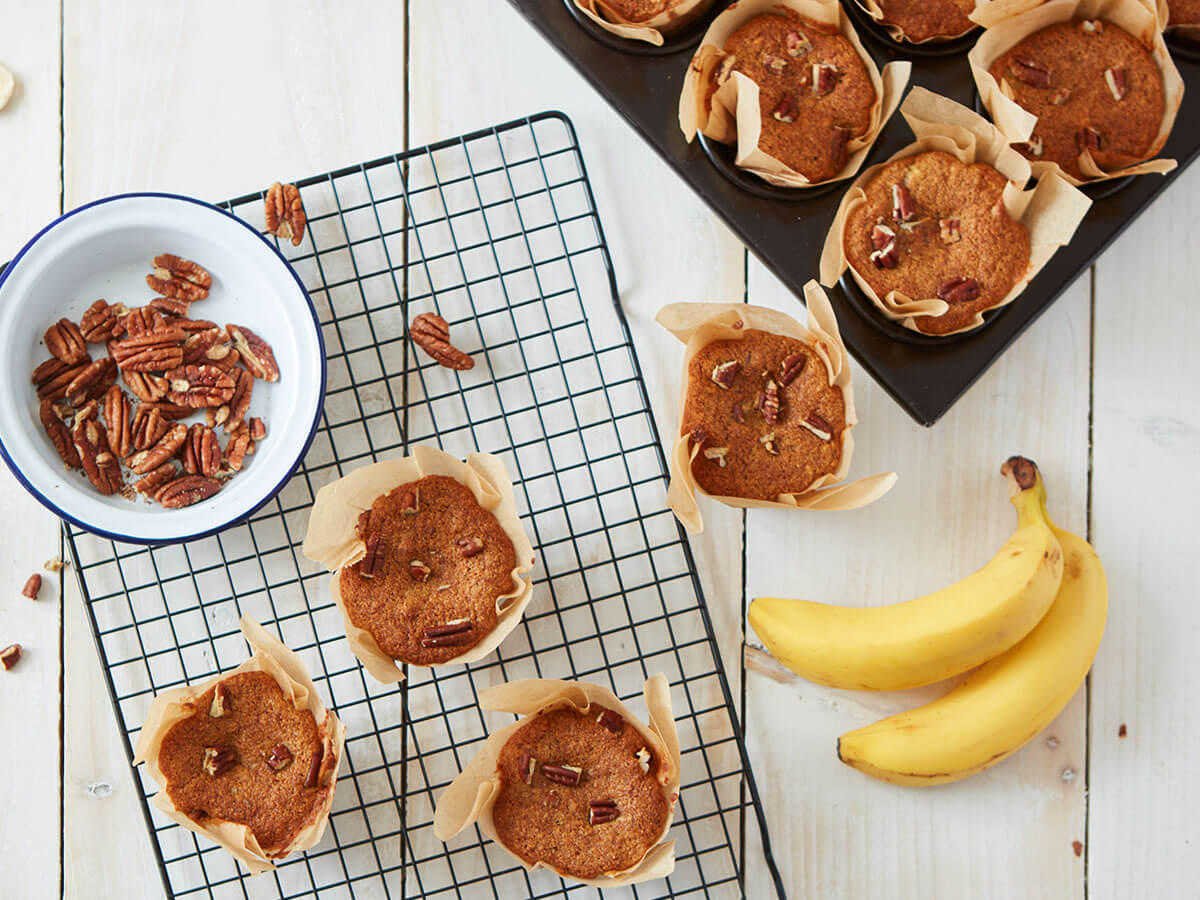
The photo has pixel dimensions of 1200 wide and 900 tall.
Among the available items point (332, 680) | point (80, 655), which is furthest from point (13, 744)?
point (332, 680)

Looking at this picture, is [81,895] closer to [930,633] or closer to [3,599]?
[3,599]

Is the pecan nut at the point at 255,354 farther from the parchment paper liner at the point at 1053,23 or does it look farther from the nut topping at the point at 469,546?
the parchment paper liner at the point at 1053,23

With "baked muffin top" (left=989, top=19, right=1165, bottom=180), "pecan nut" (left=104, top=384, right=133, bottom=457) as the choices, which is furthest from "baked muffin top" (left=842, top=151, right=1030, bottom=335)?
"pecan nut" (left=104, top=384, right=133, bottom=457)

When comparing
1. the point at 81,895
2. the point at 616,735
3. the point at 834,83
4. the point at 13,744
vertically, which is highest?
the point at 834,83

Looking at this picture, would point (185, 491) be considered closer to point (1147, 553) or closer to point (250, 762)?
point (250, 762)

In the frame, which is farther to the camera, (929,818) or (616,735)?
(929,818)

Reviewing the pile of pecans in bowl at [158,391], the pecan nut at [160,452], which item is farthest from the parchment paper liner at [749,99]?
the pecan nut at [160,452]
